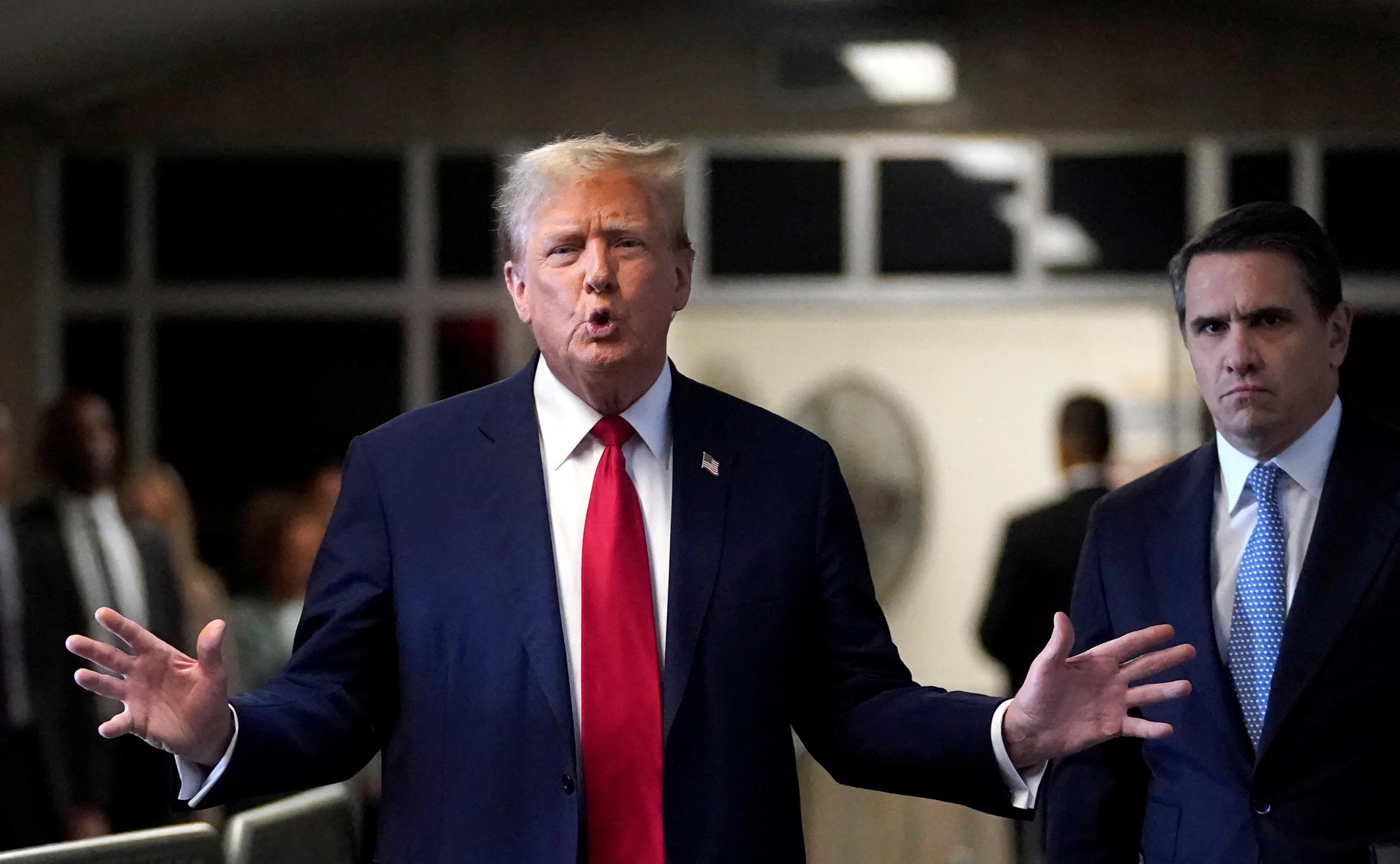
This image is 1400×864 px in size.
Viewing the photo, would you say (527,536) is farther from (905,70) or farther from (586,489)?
(905,70)

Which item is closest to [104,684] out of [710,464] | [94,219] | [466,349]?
[710,464]

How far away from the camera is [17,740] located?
471 cm

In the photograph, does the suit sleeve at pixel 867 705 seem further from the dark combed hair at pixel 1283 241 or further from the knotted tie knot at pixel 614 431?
the dark combed hair at pixel 1283 241

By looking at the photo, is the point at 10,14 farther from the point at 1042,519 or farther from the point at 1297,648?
the point at 1297,648

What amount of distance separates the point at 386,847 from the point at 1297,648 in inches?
47.8

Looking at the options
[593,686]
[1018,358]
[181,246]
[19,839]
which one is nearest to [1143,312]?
[1018,358]

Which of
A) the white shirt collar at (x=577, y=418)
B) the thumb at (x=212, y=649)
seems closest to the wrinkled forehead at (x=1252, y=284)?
the white shirt collar at (x=577, y=418)

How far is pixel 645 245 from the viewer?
84.9 inches

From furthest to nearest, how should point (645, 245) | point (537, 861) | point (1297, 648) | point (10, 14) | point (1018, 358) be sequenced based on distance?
point (1018, 358) < point (10, 14) < point (1297, 648) < point (645, 245) < point (537, 861)

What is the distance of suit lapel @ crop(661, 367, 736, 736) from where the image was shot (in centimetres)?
206

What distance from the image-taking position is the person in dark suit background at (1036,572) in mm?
5105

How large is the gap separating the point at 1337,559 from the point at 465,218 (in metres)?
7.05

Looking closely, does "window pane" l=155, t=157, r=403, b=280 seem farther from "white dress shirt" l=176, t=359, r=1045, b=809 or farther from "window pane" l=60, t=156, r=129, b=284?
"white dress shirt" l=176, t=359, r=1045, b=809

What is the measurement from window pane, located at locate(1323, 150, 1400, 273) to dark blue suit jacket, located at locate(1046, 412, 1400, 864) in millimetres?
6536
